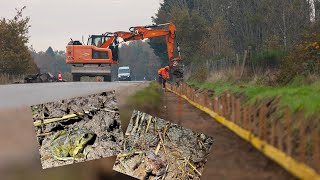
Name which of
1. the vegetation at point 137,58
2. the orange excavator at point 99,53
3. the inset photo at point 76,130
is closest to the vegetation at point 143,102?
the inset photo at point 76,130

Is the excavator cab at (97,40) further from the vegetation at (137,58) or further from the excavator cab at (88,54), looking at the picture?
the vegetation at (137,58)

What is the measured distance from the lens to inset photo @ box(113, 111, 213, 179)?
2.63 meters

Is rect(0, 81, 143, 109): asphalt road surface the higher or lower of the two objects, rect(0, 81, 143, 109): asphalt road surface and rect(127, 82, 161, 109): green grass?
the higher

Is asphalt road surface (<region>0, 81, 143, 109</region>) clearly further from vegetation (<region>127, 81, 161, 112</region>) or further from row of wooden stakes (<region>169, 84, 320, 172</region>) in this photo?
row of wooden stakes (<region>169, 84, 320, 172</region>)

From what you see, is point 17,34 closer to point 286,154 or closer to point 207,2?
point 207,2

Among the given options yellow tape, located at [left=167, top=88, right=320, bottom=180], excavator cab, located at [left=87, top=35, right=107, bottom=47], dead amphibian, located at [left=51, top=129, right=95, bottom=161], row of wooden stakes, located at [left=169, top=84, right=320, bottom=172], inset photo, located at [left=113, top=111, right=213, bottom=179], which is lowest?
yellow tape, located at [left=167, top=88, right=320, bottom=180]

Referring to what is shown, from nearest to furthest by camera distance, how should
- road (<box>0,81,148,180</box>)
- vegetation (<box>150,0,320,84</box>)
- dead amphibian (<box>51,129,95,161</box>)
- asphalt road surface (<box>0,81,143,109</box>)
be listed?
road (<box>0,81,148,180</box>) → dead amphibian (<box>51,129,95,161</box>) → asphalt road surface (<box>0,81,143,109</box>) → vegetation (<box>150,0,320,84</box>)

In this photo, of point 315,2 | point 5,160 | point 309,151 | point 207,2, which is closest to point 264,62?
point 309,151

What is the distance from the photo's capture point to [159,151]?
2938mm

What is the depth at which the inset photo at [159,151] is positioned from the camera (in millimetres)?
2629

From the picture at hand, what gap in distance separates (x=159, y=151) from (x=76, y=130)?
2.22 feet

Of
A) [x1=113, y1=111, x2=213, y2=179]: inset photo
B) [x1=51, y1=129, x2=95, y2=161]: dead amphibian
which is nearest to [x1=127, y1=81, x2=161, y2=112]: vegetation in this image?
[x1=113, y1=111, x2=213, y2=179]: inset photo

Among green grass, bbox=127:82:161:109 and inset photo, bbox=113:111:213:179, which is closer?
inset photo, bbox=113:111:213:179

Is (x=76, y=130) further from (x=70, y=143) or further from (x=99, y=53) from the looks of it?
(x=99, y=53)
